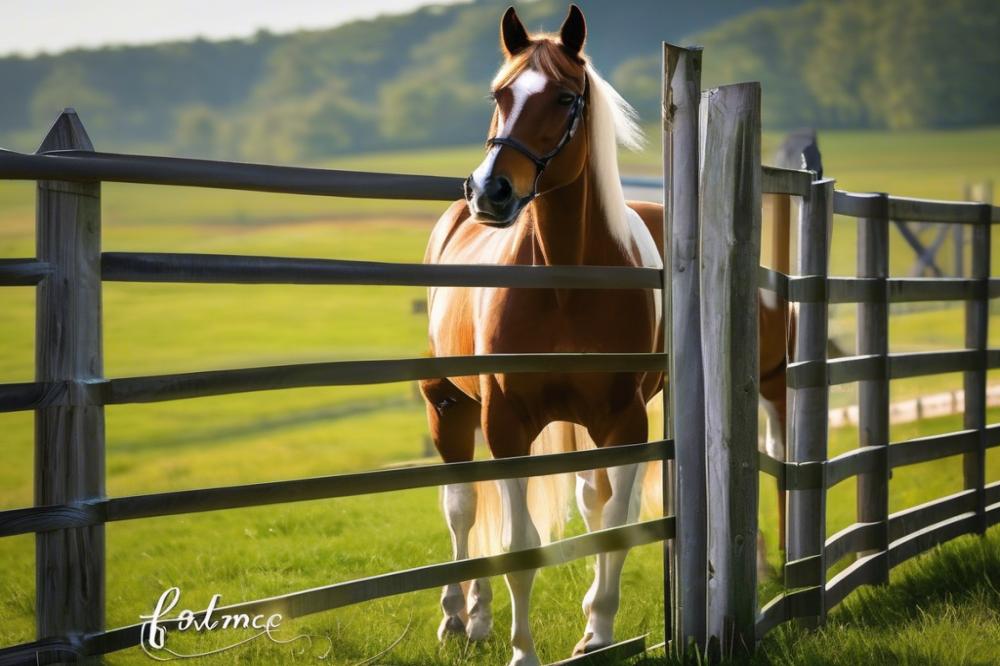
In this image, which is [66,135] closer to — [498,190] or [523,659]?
[498,190]

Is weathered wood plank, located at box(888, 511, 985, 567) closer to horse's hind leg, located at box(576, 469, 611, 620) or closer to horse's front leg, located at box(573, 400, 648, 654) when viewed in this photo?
horse's hind leg, located at box(576, 469, 611, 620)

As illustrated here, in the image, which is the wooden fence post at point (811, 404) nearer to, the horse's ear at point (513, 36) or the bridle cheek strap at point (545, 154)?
the bridle cheek strap at point (545, 154)

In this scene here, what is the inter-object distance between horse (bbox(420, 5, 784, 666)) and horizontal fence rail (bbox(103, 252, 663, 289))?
0.24m

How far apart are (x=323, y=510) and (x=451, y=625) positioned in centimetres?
277

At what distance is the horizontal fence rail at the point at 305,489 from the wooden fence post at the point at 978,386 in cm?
270

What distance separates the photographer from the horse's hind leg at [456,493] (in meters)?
4.12

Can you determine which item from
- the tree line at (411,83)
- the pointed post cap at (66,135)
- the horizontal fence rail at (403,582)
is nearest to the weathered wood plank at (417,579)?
the horizontal fence rail at (403,582)

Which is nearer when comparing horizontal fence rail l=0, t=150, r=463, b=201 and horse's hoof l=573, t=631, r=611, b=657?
horizontal fence rail l=0, t=150, r=463, b=201

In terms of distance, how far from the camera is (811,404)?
3.95 metres

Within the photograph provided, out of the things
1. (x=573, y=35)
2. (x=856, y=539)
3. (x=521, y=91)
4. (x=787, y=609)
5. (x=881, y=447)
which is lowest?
(x=787, y=609)

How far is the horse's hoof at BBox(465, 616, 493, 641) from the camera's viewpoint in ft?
13.4

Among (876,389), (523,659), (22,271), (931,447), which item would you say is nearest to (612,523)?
(523,659)

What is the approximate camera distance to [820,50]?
453 feet

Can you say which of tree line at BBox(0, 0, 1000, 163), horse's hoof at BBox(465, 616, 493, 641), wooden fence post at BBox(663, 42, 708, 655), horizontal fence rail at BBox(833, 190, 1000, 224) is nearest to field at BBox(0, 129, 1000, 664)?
horse's hoof at BBox(465, 616, 493, 641)
